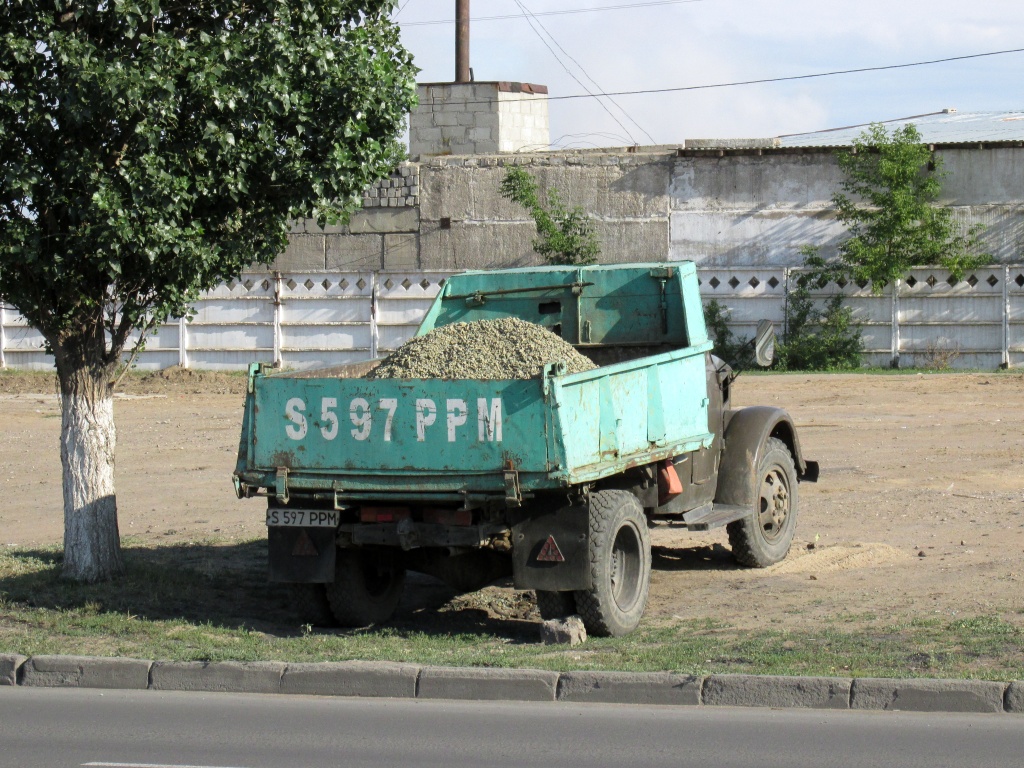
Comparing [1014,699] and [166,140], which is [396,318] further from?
[1014,699]

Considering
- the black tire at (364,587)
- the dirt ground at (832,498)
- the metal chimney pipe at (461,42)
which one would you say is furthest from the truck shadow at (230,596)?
the metal chimney pipe at (461,42)

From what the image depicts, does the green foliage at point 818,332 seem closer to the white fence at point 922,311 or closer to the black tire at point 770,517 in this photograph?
the white fence at point 922,311

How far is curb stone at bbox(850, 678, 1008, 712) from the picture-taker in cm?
675

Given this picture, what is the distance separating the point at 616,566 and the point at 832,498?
5.18m

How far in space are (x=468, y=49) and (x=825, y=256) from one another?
49.7 ft

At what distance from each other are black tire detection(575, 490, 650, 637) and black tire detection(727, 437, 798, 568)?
1719 mm

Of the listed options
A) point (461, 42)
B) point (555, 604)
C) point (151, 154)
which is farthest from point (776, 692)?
point (461, 42)

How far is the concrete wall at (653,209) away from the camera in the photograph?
25172mm

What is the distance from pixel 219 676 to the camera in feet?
25.0

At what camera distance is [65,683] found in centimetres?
780

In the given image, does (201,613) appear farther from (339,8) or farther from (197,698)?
(339,8)

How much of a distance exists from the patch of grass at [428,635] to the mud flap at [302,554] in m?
0.40

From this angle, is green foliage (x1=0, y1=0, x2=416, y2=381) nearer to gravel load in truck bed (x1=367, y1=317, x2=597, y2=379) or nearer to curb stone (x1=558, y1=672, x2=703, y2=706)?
Result: gravel load in truck bed (x1=367, y1=317, x2=597, y2=379)

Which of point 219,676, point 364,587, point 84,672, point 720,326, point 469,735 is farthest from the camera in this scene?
point 720,326
